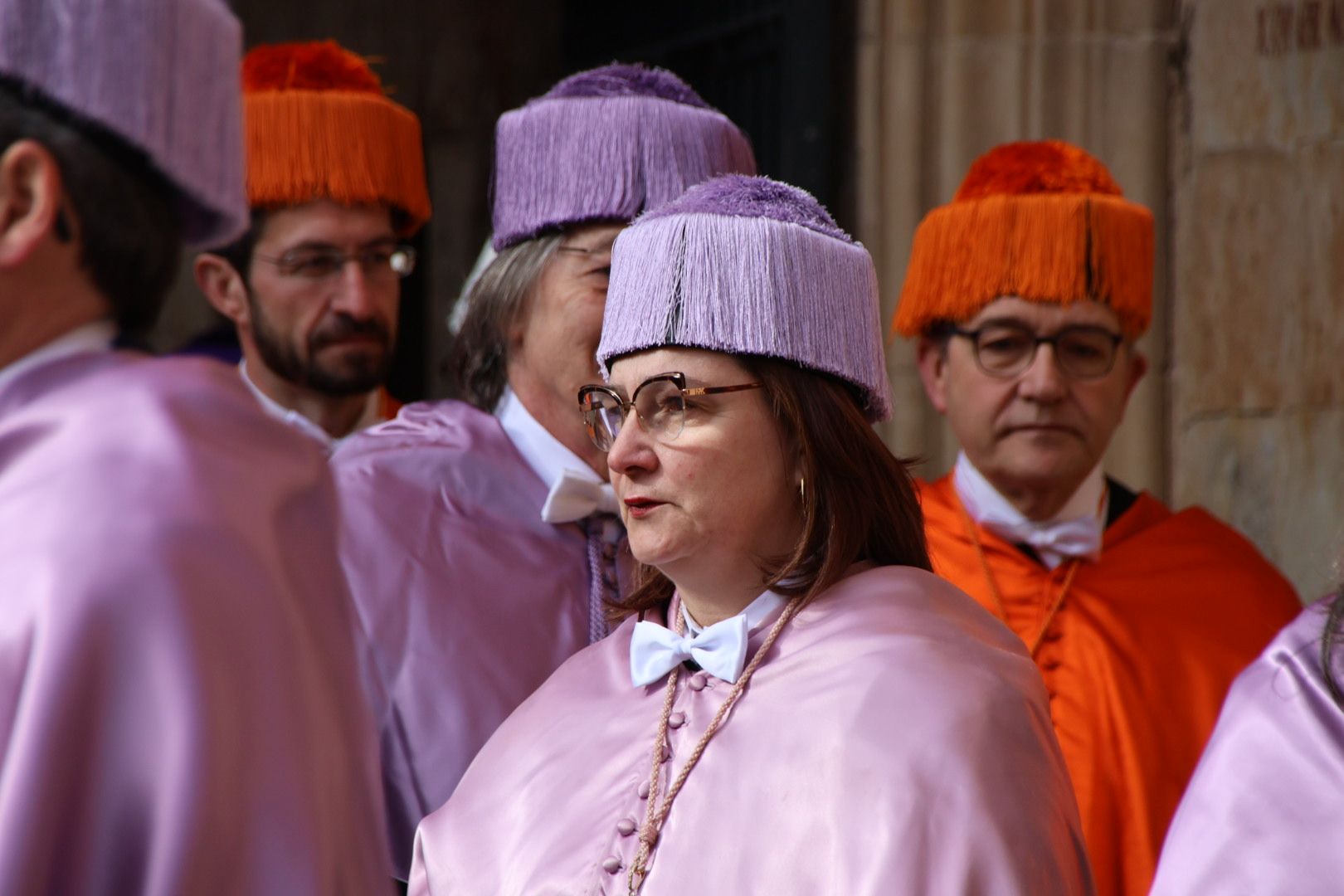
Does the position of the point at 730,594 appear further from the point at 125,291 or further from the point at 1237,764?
the point at 125,291

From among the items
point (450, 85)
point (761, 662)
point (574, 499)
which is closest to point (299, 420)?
point (574, 499)

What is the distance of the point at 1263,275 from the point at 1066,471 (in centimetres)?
139

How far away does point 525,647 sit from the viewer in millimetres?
3293

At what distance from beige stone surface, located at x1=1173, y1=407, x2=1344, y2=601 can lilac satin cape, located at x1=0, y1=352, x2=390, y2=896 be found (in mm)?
3783

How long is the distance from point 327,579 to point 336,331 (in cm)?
267

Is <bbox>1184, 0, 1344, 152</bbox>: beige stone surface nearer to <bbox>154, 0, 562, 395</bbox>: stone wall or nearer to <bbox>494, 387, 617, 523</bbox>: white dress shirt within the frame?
<bbox>494, 387, 617, 523</bbox>: white dress shirt

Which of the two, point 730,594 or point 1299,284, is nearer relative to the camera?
point 730,594

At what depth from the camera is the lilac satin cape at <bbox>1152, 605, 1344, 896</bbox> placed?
2332 millimetres

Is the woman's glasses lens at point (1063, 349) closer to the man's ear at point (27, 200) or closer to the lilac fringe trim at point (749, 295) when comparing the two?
the lilac fringe trim at point (749, 295)

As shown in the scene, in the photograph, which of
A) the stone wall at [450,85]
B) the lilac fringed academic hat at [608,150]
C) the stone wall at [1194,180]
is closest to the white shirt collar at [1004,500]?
the lilac fringed academic hat at [608,150]

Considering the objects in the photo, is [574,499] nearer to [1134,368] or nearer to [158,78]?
[1134,368]

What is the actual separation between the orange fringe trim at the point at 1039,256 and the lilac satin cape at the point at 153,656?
8.62 feet

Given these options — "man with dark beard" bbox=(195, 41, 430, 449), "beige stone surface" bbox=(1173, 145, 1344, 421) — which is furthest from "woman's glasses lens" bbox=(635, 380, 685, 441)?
"beige stone surface" bbox=(1173, 145, 1344, 421)

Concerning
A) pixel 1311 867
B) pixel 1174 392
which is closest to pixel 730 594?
pixel 1311 867
